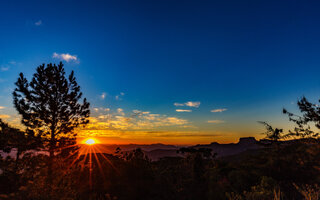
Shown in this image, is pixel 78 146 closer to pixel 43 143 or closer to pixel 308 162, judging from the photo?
pixel 43 143

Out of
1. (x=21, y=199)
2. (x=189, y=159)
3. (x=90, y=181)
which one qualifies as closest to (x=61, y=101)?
(x=90, y=181)

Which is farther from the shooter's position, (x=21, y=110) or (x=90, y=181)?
(x=21, y=110)

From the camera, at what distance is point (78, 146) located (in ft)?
80.0


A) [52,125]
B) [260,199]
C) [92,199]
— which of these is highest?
[52,125]

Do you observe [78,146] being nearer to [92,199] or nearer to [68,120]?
[68,120]

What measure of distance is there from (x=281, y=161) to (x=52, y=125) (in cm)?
2153

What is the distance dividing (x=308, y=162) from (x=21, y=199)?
1405cm

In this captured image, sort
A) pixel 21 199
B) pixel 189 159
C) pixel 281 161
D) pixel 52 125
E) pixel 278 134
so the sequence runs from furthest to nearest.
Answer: pixel 52 125
pixel 278 134
pixel 189 159
pixel 281 161
pixel 21 199

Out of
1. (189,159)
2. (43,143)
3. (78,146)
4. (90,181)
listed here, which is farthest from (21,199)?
(78,146)

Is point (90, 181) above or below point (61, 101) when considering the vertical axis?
below

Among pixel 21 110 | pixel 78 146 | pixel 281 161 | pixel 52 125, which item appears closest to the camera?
pixel 281 161

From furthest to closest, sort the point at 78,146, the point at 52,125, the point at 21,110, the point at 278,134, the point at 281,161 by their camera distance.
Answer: the point at 78,146
the point at 52,125
the point at 21,110
the point at 278,134
the point at 281,161

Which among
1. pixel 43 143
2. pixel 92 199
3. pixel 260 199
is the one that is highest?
pixel 43 143

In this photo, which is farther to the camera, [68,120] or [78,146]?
[78,146]
